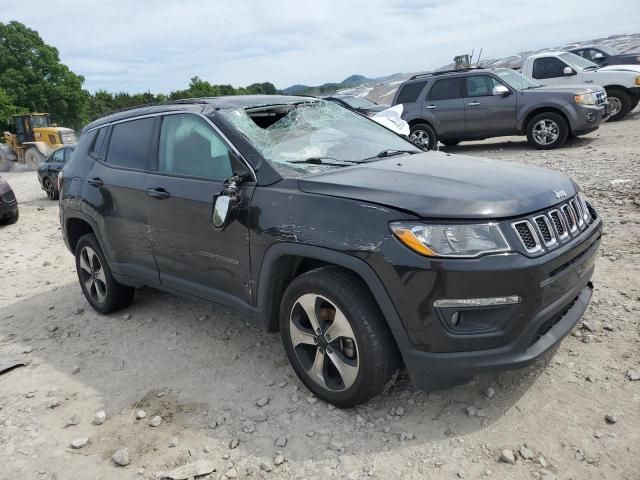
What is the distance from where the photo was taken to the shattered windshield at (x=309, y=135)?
340cm

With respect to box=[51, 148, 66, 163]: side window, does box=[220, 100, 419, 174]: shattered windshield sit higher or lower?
higher

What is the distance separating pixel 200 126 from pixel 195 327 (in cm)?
169

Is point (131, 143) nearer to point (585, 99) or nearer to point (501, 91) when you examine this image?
point (501, 91)

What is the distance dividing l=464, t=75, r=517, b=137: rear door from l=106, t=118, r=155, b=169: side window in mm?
8894

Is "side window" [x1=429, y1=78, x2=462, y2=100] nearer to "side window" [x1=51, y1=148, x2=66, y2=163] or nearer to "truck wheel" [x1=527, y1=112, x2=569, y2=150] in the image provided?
"truck wheel" [x1=527, y1=112, x2=569, y2=150]

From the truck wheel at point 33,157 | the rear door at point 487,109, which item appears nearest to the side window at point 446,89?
the rear door at point 487,109

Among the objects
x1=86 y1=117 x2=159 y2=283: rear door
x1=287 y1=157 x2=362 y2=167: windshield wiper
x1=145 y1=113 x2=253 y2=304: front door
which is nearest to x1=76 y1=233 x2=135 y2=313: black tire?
x1=86 y1=117 x2=159 y2=283: rear door

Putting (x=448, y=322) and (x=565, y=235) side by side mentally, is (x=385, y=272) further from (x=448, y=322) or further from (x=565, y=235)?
(x=565, y=235)

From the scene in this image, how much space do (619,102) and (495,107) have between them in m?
4.45

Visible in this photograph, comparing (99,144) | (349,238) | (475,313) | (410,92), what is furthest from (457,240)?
(410,92)

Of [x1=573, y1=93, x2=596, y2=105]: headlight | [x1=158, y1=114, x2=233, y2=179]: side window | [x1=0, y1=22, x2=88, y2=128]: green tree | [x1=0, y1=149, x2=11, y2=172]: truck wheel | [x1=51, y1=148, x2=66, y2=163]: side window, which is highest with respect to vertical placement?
[x1=0, y1=22, x2=88, y2=128]: green tree

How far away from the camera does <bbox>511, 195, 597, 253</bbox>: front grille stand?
2549 millimetres

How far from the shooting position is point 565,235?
9.08 ft

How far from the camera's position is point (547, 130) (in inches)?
428
